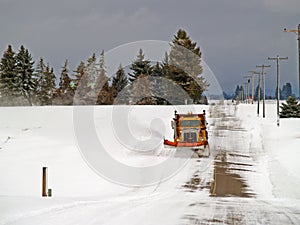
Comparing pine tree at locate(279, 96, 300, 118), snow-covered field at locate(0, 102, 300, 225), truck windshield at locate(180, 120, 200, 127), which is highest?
pine tree at locate(279, 96, 300, 118)

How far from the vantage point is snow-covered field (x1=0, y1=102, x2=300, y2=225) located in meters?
9.38

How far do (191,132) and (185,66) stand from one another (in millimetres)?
43095

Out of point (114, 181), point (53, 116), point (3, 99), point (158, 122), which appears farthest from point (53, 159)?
point (3, 99)

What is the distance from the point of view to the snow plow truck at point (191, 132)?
24.4m

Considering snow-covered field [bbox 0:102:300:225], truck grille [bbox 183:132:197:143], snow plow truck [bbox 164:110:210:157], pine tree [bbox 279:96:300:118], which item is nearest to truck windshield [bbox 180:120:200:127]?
snow plow truck [bbox 164:110:210:157]

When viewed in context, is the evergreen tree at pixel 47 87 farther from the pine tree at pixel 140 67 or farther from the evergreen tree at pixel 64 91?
the pine tree at pixel 140 67

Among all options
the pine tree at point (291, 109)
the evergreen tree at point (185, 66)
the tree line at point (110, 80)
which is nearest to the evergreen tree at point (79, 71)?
the tree line at point (110, 80)

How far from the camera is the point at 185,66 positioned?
219 ft

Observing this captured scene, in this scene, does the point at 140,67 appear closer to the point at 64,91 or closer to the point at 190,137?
the point at 64,91

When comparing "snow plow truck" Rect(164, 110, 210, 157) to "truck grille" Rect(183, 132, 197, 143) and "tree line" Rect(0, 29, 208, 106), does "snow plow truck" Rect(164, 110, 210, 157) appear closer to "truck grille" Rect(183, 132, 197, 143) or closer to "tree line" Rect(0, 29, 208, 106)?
"truck grille" Rect(183, 132, 197, 143)

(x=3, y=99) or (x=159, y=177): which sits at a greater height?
(x=3, y=99)

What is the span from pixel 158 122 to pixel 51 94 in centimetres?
4019

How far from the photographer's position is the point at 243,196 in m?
13.9

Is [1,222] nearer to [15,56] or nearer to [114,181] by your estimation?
[114,181]
